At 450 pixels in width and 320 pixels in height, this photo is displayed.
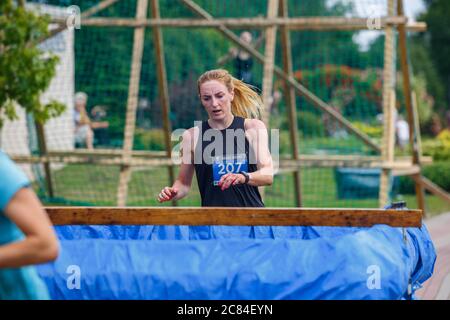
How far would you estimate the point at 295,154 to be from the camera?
1407 cm

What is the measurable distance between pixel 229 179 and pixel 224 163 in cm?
71

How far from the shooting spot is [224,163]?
281 inches

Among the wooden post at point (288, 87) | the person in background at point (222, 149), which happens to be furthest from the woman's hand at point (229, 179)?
the wooden post at point (288, 87)

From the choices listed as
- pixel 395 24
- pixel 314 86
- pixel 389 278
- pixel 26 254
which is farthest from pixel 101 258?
pixel 314 86

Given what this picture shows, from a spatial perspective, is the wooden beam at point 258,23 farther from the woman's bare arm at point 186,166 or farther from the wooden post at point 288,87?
the woman's bare arm at point 186,166

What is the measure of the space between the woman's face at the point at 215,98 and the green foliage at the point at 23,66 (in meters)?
5.86

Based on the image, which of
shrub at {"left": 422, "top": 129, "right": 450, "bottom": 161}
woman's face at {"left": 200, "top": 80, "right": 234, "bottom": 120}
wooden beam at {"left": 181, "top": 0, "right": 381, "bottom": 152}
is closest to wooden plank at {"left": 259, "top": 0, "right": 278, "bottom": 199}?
wooden beam at {"left": 181, "top": 0, "right": 381, "bottom": 152}

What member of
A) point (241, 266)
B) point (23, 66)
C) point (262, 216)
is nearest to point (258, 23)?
point (23, 66)

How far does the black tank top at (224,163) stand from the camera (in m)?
7.11

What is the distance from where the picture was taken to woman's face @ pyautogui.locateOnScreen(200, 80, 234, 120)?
7.11 meters

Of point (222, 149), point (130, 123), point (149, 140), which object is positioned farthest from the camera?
point (149, 140)

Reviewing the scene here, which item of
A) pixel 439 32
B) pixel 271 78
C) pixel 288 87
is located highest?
pixel 439 32

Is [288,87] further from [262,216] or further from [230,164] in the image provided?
[262,216]

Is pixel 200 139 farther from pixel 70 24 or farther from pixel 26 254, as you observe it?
pixel 70 24
